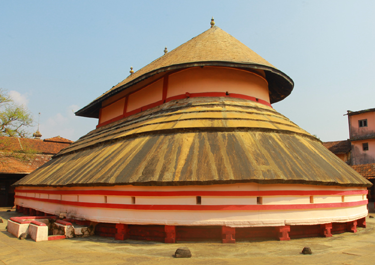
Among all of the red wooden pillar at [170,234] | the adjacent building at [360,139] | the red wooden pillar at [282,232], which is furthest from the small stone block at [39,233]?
the adjacent building at [360,139]

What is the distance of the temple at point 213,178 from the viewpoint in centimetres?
918

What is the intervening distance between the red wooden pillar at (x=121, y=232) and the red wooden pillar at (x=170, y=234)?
1614 mm

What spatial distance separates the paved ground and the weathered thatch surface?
6.26 feet

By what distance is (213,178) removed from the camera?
29.4 ft

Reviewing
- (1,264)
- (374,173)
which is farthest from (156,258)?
(374,173)

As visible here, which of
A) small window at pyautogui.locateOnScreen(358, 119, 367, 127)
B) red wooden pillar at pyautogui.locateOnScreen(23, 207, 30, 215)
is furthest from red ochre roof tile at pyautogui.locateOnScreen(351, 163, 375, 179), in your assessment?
red wooden pillar at pyautogui.locateOnScreen(23, 207, 30, 215)

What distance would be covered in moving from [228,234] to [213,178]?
5.93 ft

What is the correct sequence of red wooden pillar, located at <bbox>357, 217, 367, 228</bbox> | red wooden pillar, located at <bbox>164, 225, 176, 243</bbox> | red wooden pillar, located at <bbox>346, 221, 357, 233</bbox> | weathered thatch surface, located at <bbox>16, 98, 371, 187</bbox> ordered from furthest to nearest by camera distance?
red wooden pillar, located at <bbox>357, 217, 367, 228</bbox>
red wooden pillar, located at <bbox>346, 221, 357, 233</bbox>
weathered thatch surface, located at <bbox>16, 98, 371, 187</bbox>
red wooden pillar, located at <bbox>164, 225, 176, 243</bbox>

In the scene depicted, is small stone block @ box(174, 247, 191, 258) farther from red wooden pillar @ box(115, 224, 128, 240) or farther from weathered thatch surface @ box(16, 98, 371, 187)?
red wooden pillar @ box(115, 224, 128, 240)

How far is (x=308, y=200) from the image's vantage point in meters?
9.71

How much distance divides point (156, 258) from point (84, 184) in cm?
Result: 514

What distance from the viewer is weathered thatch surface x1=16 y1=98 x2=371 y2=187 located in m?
9.36

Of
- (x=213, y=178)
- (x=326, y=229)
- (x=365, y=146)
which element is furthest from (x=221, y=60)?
(x=365, y=146)

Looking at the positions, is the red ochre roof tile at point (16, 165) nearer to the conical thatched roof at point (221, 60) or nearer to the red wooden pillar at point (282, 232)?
the conical thatched roof at point (221, 60)
